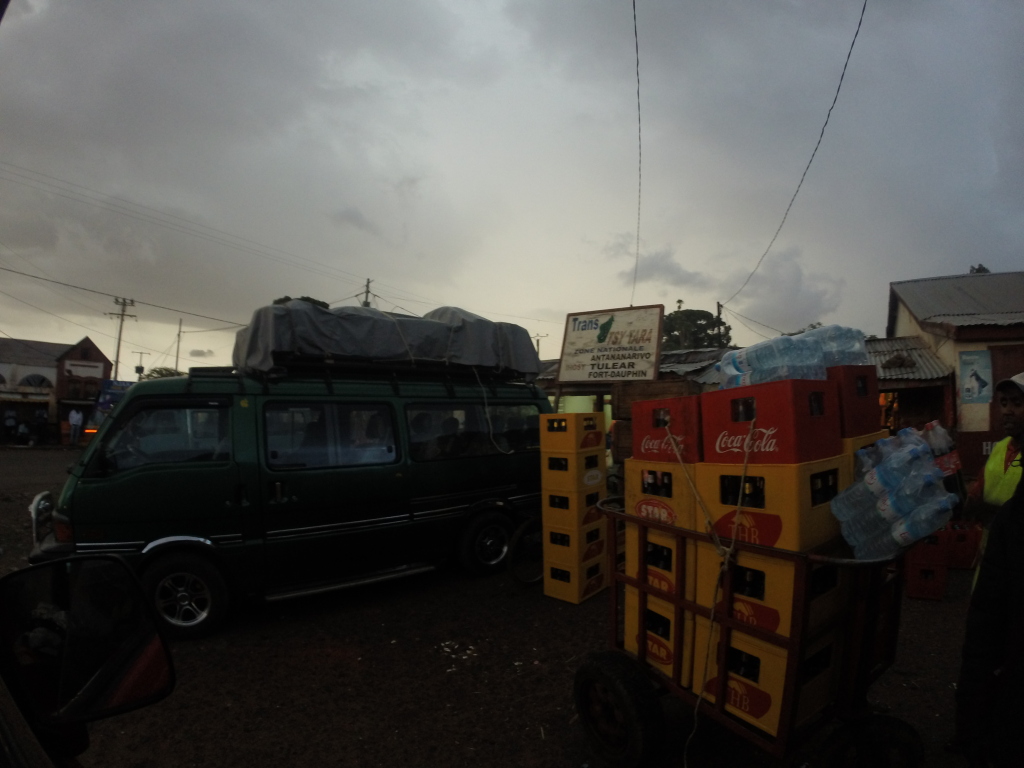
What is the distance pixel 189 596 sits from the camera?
14.8ft

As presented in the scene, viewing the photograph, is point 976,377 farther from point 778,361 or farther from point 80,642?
point 80,642

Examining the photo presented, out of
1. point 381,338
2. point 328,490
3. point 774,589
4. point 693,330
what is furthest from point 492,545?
point 693,330

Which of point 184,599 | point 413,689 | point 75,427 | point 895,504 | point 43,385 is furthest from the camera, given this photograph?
point 43,385

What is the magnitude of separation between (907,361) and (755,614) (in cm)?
1339

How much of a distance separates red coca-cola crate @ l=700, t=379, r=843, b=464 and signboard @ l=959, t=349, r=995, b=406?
12.2 meters

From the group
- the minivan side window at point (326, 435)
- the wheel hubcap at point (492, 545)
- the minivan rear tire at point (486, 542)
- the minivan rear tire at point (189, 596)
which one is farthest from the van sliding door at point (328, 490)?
the wheel hubcap at point (492, 545)

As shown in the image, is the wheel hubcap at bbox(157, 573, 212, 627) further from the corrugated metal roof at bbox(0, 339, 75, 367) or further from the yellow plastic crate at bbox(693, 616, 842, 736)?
the corrugated metal roof at bbox(0, 339, 75, 367)

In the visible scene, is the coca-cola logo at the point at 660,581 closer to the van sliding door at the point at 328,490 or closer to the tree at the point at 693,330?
the van sliding door at the point at 328,490

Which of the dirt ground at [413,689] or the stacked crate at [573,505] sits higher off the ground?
the stacked crate at [573,505]

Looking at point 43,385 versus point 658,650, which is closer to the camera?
point 658,650

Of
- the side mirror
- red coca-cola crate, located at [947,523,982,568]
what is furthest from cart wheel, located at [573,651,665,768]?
red coca-cola crate, located at [947,523,982,568]

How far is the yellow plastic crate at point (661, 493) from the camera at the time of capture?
8.64ft

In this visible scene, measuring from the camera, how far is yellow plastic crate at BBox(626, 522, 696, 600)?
2598mm

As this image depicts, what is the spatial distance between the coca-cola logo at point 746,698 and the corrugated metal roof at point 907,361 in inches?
427
